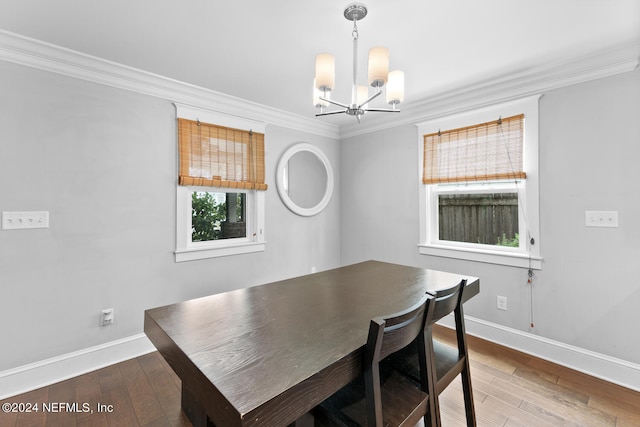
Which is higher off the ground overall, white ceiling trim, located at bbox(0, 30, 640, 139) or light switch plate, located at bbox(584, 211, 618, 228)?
white ceiling trim, located at bbox(0, 30, 640, 139)

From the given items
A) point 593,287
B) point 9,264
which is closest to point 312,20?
point 9,264

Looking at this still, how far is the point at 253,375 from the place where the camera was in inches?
33.5

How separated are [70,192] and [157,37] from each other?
4.36 ft

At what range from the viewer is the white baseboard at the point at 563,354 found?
79.7 inches

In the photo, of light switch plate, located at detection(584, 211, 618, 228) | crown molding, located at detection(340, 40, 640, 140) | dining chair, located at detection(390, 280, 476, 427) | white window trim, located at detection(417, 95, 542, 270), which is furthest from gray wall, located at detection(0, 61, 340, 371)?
light switch plate, located at detection(584, 211, 618, 228)

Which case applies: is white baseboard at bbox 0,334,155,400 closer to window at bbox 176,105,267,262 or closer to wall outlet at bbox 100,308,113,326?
wall outlet at bbox 100,308,113,326

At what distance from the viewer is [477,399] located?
187 centimetres

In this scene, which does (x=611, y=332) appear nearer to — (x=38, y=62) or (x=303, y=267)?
(x=303, y=267)

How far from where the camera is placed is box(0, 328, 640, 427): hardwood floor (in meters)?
1.71

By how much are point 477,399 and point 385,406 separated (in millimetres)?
1166

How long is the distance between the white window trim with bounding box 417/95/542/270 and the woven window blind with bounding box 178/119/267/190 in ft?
6.06

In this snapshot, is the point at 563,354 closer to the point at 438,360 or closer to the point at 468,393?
the point at 468,393

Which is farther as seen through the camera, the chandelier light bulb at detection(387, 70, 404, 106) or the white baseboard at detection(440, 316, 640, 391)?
the white baseboard at detection(440, 316, 640, 391)

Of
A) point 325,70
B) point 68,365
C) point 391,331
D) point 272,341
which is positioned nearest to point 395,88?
point 325,70
